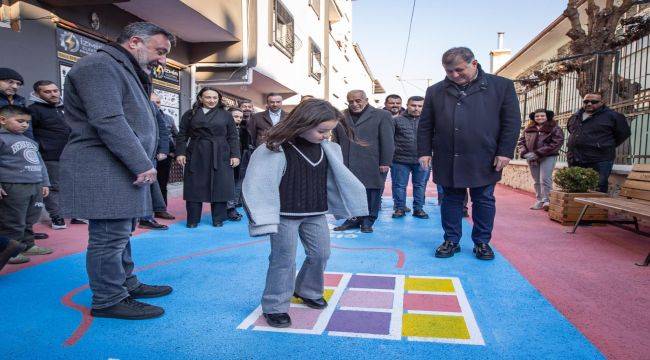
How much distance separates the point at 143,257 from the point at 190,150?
1.97 m

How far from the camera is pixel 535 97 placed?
1185cm

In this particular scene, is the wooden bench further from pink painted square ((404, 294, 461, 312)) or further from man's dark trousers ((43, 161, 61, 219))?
man's dark trousers ((43, 161, 61, 219))

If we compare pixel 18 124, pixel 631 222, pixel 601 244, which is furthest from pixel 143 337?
pixel 631 222

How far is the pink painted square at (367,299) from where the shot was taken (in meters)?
2.96

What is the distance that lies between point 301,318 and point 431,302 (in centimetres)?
92

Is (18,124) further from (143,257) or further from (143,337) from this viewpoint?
(143,337)

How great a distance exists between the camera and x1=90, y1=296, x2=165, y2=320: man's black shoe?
8.84ft

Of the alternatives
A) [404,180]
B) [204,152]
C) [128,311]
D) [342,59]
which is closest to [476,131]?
[404,180]

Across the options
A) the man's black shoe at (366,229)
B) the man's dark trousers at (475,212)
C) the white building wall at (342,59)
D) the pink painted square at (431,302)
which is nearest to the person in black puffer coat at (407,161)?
the man's black shoe at (366,229)

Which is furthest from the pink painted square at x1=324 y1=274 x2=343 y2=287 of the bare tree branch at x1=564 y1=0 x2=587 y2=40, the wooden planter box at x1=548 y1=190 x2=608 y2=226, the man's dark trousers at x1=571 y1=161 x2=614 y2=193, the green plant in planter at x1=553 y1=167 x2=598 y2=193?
the bare tree branch at x1=564 y1=0 x2=587 y2=40

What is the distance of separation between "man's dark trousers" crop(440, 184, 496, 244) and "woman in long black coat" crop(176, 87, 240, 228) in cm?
297

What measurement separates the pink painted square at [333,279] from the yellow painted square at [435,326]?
77cm

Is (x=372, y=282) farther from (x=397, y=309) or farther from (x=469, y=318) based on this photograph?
(x=469, y=318)

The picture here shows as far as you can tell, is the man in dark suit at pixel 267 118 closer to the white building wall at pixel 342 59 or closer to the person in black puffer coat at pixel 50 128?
the person in black puffer coat at pixel 50 128
